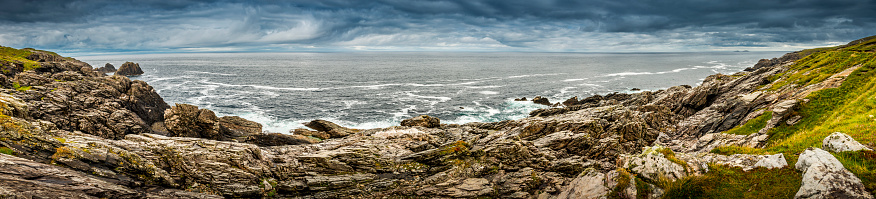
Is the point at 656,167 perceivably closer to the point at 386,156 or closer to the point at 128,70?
the point at 386,156

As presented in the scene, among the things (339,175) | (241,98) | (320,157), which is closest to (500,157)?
(339,175)

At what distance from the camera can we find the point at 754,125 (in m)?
27.6

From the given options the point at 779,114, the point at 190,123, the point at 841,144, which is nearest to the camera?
the point at 841,144

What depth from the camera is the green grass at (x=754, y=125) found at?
2705cm

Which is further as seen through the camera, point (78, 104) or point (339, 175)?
point (78, 104)

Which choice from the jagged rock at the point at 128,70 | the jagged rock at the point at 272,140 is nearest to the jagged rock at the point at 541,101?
the jagged rock at the point at 272,140

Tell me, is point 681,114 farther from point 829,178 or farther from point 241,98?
point 241,98

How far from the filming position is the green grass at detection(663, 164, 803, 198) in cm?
1226

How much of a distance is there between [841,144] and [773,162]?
8.57 feet

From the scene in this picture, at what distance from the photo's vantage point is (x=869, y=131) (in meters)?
16.0

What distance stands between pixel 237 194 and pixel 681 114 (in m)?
49.3

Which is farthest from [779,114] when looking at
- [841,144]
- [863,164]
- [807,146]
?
[863,164]

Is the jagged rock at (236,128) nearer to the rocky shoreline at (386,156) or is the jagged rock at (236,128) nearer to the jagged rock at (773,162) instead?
the rocky shoreline at (386,156)

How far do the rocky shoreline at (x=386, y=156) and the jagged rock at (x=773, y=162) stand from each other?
0.05 m
